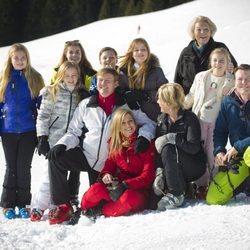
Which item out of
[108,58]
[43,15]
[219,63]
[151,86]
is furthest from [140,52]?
[43,15]

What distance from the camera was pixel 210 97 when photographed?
15.0ft

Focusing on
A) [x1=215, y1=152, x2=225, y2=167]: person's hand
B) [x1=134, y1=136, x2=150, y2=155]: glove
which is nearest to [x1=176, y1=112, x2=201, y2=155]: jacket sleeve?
[x1=215, y1=152, x2=225, y2=167]: person's hand

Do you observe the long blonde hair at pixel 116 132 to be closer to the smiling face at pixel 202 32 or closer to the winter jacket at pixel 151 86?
the winter jacket at pixel 151 86

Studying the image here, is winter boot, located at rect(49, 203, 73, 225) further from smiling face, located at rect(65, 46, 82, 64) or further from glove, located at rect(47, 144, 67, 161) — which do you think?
smiling face, located at rect(65, 46, 82, 64)

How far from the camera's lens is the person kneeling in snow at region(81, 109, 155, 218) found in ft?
13.6

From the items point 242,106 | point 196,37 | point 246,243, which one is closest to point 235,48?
point 196,37

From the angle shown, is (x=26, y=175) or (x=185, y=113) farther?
(x=26, y=175)

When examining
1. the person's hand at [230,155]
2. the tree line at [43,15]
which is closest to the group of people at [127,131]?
the person's hand at [230,155]

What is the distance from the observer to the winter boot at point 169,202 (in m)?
4.04

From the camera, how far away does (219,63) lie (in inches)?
178

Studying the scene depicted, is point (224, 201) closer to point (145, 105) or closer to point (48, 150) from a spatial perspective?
point (145, 105)

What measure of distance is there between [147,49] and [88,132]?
113 cm

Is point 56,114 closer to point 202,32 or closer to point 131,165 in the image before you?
point 131,165

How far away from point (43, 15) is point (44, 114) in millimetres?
40896
